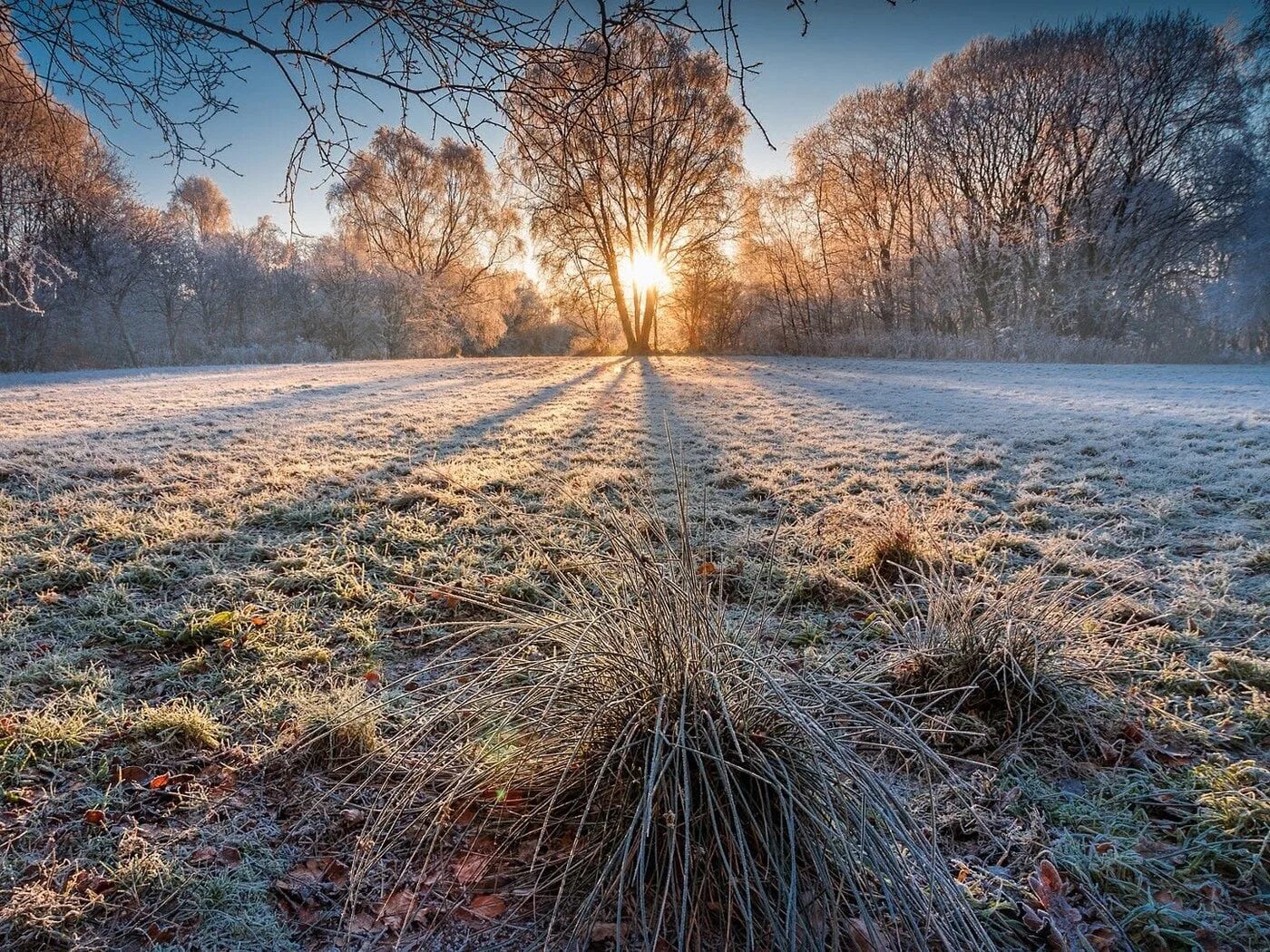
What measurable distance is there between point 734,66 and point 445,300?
1029 inches

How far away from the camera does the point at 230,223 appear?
98.2 feet

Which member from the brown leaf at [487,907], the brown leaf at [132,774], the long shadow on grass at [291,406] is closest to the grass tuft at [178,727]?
the brown leaf at [132,774]

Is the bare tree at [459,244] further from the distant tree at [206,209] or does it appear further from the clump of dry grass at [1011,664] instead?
the clump of dry grass at [1011,664]

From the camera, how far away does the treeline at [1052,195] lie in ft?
54.5

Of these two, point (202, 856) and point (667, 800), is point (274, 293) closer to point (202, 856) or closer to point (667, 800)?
point (202, 856)

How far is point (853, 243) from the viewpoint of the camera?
23219 millimetres

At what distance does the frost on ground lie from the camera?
1.44 metres

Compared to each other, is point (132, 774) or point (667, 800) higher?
point (667, 800)

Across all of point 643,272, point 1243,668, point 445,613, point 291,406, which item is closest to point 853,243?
point 643,272

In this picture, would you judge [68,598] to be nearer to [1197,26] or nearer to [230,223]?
[1197,26]

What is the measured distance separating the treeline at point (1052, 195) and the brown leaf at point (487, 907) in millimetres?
22772

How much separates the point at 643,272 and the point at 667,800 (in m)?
23.5

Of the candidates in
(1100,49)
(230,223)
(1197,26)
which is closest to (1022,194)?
(1100,49)

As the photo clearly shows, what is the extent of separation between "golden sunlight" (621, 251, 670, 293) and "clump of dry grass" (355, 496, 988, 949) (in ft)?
72.9
